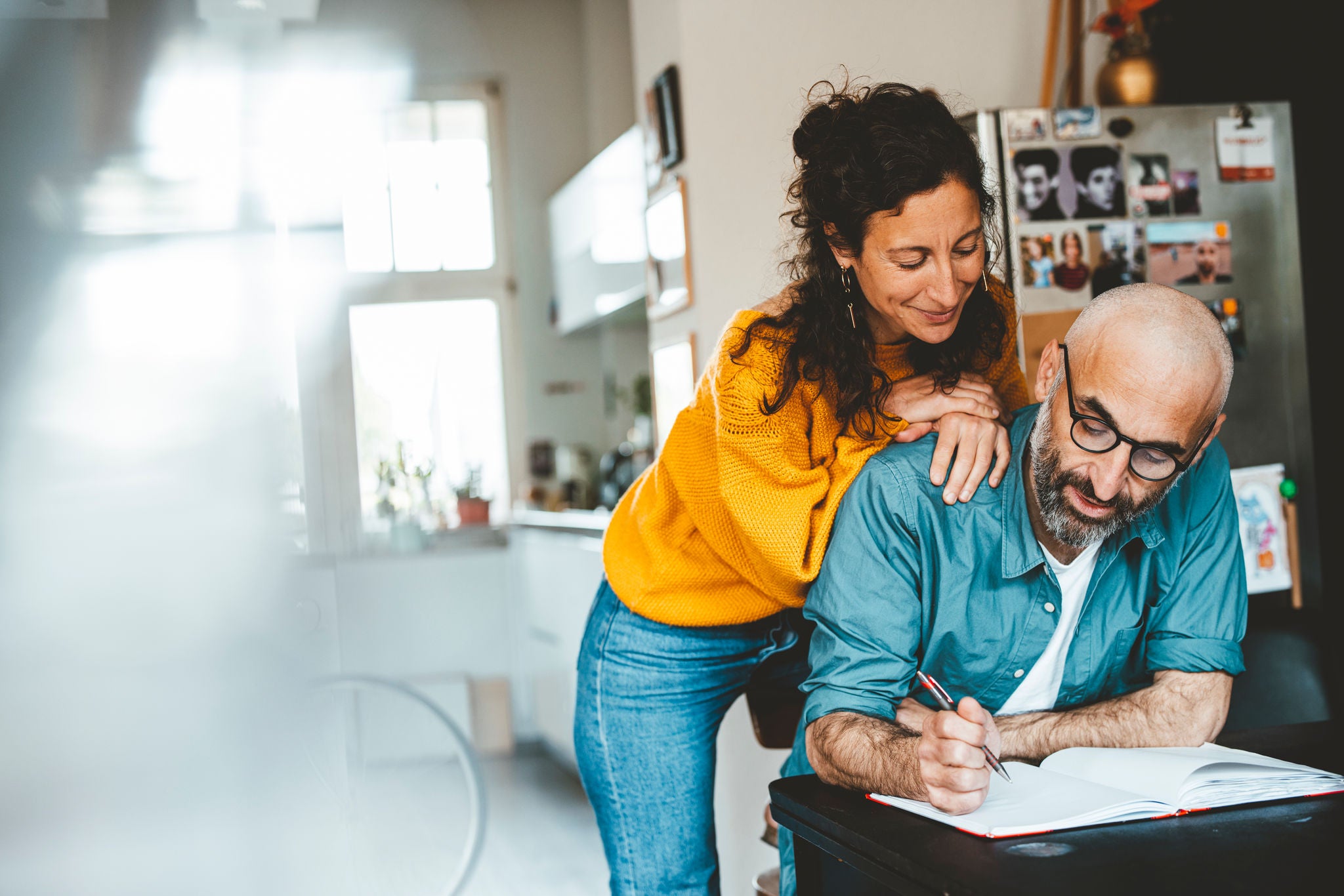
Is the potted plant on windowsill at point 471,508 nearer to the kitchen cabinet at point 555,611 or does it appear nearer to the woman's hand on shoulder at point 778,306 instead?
the kitchen cabinet at point 555,611

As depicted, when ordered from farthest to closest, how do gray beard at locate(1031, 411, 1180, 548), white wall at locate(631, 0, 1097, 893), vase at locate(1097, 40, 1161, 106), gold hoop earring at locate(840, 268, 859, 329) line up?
1. white wall at locate(631, 0, 1097, 893)
2. vase at locate(1097, 40, 1161, 106)
3. gold hoop earring at locate(840, 268, 859, 329)
4. gray beard at locate(1031, 411, 1180, 548)

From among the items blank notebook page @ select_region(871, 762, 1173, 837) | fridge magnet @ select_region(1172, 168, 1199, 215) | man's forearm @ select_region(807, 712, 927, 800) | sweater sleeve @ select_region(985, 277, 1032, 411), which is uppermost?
fridge magnet @ select_region(1172, 168, 1199, 215)

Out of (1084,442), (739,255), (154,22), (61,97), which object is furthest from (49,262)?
(739,255)

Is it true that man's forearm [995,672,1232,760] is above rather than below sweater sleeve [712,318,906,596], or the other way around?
below

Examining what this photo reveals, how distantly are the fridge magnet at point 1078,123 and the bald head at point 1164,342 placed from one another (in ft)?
4.07

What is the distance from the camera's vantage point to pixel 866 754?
1.17m

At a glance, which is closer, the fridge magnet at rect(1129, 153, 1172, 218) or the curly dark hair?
the curly dark hair

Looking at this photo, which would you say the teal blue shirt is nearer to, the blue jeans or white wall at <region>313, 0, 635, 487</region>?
the blue jeans

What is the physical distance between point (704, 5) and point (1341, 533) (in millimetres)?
1774

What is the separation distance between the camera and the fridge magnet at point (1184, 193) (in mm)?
2398

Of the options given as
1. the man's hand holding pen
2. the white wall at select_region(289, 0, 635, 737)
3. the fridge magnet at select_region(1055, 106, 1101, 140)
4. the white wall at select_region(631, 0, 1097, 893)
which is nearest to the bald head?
the man's hand holding pen

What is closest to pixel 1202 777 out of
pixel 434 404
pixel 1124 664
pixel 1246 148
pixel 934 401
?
pixel 1124 664

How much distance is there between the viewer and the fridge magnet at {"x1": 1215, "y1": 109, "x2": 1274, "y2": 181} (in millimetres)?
2420

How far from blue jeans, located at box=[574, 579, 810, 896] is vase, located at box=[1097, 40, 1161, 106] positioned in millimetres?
1476
